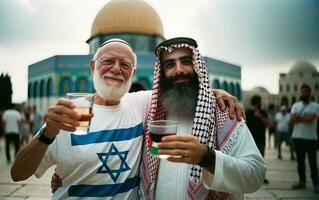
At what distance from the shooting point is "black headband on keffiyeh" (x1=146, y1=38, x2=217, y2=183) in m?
1.94

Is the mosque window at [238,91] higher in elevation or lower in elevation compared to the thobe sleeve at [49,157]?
higher

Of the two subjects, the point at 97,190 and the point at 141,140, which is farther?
the point at 141,140

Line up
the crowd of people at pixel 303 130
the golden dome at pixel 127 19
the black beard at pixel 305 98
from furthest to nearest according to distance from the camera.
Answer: the golden dome at pixel 127 19, the black beard at pixel 305 98, the crowd of people at pixel 303 130

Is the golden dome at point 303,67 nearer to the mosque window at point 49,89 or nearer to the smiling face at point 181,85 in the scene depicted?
the mosque window at point 49,89

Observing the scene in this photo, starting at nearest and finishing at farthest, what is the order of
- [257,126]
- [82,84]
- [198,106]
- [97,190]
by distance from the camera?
[97,190] → [198,106] → [257,126] → [82,84]

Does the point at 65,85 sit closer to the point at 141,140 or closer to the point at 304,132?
the point at 304,132

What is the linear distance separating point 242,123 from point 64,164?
1096mm

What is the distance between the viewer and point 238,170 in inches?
62.0

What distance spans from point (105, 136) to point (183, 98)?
61 cm

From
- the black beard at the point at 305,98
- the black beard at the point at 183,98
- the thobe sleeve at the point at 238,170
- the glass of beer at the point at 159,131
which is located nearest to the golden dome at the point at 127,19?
the black beard at the point at 305,98

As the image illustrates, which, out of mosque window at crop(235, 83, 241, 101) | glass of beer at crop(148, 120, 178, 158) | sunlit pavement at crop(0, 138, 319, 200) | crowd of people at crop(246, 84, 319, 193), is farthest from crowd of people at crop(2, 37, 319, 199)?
mosque window at crop(235, 83, 241, 101)

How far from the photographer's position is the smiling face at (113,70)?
6.73 ft

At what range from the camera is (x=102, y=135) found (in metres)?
1.95

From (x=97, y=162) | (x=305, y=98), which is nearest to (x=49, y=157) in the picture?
(x=97, y=162)
